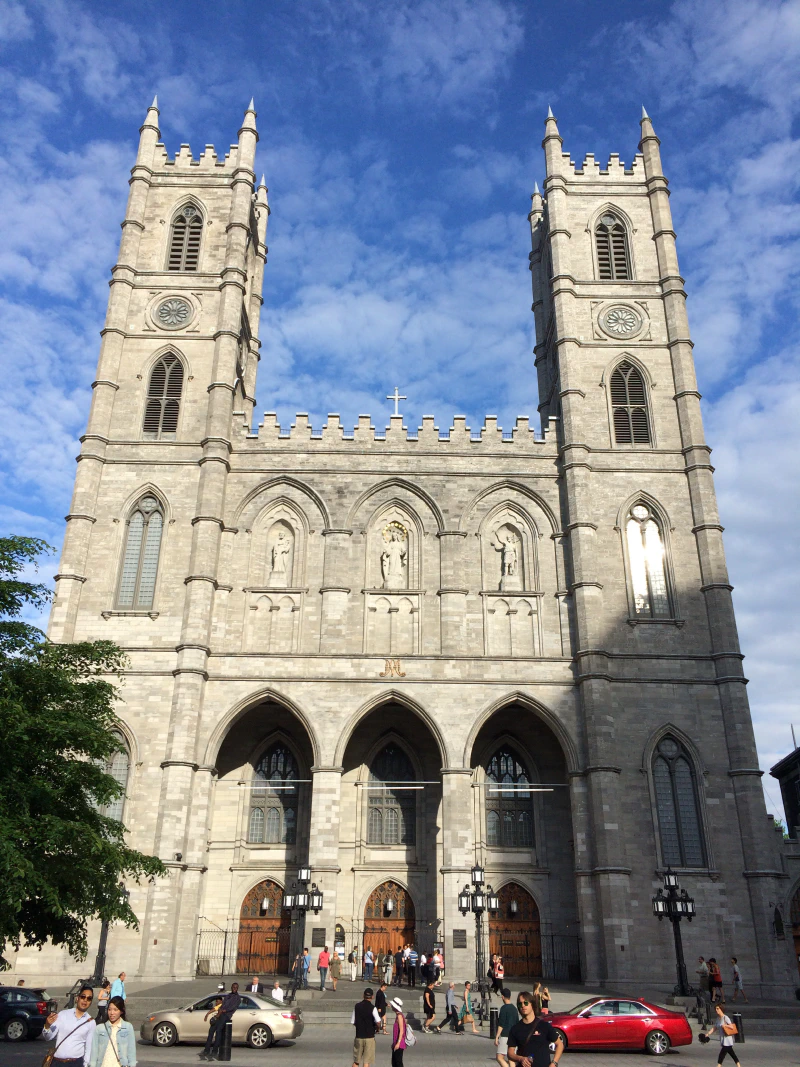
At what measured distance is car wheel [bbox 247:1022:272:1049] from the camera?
17223 millimetres

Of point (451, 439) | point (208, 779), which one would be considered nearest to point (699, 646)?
point (451, 439)

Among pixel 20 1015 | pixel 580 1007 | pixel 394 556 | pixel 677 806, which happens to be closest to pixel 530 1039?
pixel 580 1007

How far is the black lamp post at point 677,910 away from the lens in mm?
22875

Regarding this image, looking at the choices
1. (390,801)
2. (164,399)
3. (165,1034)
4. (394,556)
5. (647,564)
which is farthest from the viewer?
(164,399)

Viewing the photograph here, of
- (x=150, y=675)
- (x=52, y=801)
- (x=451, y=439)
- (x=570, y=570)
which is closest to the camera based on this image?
(x=52, y=801)

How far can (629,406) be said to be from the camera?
112ft

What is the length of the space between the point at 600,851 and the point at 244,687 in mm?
11708

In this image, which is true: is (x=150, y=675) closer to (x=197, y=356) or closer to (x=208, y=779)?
(x=208, y=779)

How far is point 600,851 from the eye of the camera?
2648 centimetres

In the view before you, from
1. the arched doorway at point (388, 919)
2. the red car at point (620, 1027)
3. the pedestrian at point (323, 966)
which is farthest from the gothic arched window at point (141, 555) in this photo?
the red car at point (620, 1027)

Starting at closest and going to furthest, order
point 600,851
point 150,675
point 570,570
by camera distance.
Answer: point 600,851 → point 150,675 → point 570,570

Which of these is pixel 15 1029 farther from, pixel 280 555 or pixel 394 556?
pixel 394 556

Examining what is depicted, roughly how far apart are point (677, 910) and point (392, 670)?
10616 mm

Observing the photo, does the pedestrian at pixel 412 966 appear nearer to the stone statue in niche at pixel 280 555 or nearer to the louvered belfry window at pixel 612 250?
the stone statue in niche at pixel 280 555
